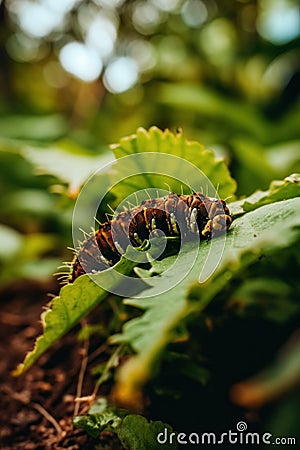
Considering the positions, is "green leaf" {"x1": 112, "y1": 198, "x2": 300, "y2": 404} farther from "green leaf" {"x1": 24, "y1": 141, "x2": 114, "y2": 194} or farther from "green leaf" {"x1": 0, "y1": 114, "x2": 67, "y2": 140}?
"green leaf" {"x1": 0, "y1": 114, "x2": 67, "y2": 140}

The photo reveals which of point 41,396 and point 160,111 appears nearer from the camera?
point 41,396

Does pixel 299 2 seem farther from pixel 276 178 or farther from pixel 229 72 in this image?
pixel 276 178

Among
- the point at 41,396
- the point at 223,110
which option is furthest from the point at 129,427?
the point at 223,110

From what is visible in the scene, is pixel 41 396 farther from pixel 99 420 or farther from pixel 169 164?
pixel 169 164

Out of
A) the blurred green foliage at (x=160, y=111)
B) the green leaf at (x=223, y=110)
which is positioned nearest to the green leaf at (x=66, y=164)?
the blurred green foliage at (x=160, y=111)

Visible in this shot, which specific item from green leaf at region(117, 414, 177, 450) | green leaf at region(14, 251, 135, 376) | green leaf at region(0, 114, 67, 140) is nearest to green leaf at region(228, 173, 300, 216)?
green leaf at region(14, 251, 135, 376)

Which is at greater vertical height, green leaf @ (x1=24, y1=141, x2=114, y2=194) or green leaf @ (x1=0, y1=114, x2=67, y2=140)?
green leaf @ (x1=0, y1=114, x2=67, y2=140)
